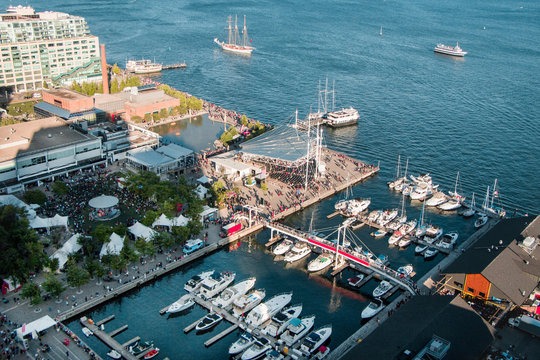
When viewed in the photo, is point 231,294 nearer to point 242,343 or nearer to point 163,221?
point 242,343

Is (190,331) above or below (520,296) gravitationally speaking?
below

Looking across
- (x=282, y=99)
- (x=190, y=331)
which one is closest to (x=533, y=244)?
(x=190, y=331)

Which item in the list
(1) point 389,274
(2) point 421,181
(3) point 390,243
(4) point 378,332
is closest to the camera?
(4) point 378,332

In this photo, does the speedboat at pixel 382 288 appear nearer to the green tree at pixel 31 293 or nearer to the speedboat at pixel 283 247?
the speedboat at pixel 283 247

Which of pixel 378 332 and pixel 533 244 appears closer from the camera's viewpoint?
pixel 378 332

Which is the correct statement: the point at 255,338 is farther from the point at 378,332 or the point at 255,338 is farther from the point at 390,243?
the point at 390,243

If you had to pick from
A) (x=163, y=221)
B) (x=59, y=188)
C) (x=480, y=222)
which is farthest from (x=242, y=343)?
(x=480, y=222)

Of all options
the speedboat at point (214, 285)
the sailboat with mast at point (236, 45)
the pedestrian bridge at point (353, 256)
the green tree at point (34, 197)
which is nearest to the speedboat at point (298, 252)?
the pedestrian bridge at point (353, 256)
